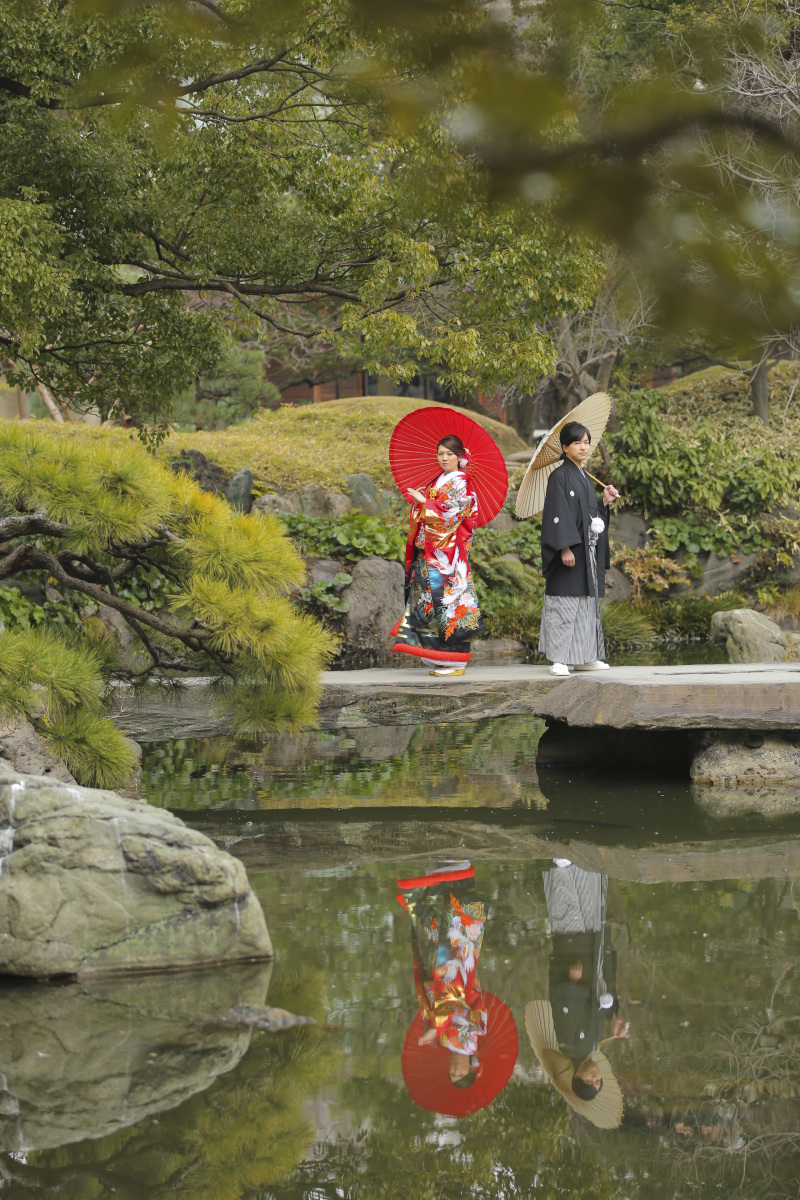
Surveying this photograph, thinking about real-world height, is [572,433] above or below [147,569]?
above

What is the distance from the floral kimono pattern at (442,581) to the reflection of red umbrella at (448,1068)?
15.8ft

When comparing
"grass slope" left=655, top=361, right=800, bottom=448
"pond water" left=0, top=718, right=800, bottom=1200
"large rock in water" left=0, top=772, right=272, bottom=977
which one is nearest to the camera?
"pond water" left=0, top=718, right=800, bottom=1200

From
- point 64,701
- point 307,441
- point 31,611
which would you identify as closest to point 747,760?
point 64,701

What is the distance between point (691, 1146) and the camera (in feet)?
8.12

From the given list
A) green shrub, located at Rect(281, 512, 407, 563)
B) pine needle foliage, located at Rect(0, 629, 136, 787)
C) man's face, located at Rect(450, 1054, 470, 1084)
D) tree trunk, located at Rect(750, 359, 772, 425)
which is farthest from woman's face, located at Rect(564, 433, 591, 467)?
tree trunk, located at Rect(750, 359, 772, 425)

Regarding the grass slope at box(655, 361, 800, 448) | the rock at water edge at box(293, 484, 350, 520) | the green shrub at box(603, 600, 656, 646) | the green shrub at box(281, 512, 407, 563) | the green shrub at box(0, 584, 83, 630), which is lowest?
the green shrub at box(603, 600, 656, 646)

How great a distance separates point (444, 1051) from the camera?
294 cm

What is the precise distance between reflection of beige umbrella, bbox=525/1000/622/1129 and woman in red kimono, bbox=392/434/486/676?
473cm

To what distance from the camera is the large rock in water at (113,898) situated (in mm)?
3387

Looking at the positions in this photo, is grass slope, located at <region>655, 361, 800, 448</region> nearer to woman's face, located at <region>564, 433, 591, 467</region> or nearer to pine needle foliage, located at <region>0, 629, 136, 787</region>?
woman's face, located at <region>564, 433, 591, 467</region>

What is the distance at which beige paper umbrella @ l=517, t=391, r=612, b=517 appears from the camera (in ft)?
26.3

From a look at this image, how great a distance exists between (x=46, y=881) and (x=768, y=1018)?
217cm

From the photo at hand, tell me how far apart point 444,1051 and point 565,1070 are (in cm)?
32

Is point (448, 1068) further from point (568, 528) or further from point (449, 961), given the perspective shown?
point (568, 528)
